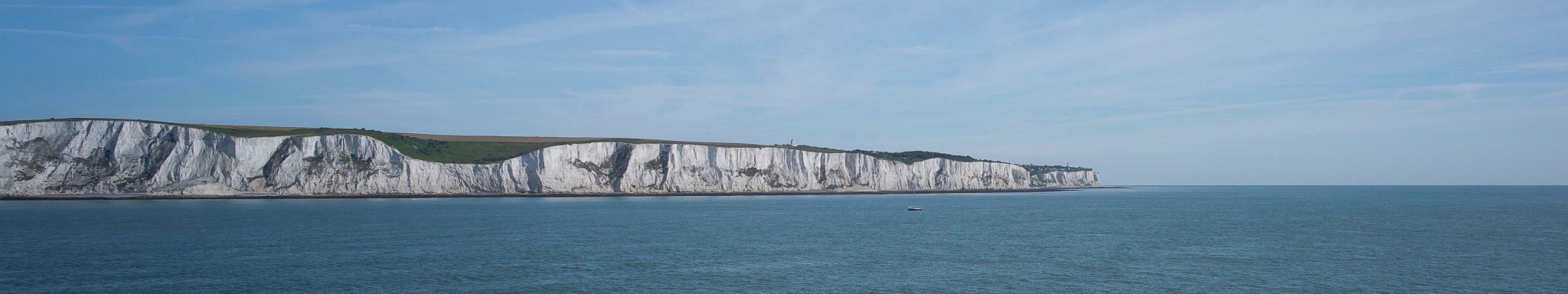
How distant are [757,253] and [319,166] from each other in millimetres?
52105

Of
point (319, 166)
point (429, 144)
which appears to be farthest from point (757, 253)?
point (429, 144)

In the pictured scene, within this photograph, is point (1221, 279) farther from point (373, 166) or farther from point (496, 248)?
point (373, 166)

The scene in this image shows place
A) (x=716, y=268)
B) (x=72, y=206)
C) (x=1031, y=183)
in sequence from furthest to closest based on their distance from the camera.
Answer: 1. (x=1031, y=183)
2. (x=72, y=206)
3. (x=716, y=268)

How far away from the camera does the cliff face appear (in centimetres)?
5812

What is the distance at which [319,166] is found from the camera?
2586 inches

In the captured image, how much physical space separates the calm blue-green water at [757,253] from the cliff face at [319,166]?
59.8 ft

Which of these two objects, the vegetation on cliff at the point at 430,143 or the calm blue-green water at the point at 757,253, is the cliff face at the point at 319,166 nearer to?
the vegetation on cliff at the point at 430,143

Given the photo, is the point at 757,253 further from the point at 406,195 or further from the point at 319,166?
the point at 319,166

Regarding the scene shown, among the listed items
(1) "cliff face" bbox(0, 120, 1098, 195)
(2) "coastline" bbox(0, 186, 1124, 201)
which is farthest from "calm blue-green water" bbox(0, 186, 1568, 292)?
(1) "cliff face" bbox(0, 120, 1098, 195)

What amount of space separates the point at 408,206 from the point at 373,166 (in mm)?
18676

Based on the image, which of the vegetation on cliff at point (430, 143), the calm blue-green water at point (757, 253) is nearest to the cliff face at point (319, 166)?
the vegetation on cliff at point (430, 143)

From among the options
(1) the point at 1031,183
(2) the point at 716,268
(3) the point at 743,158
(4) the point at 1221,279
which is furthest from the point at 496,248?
(1) the point at 1031,183

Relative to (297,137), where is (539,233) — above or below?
below

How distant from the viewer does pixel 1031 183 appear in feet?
503
